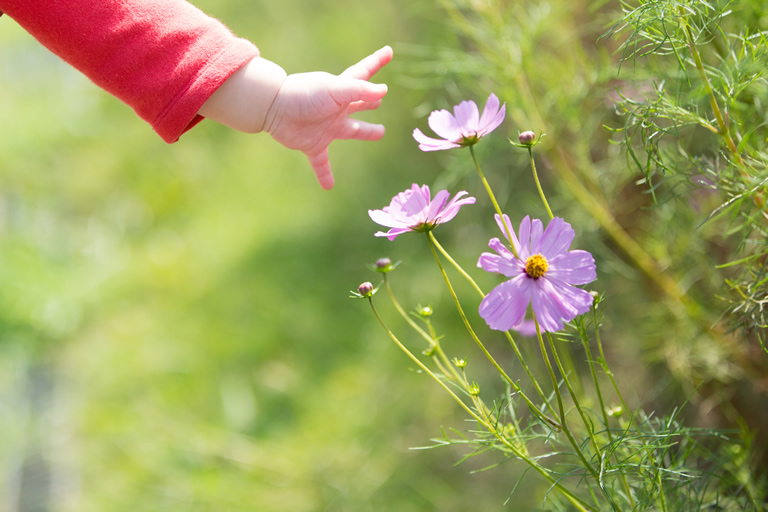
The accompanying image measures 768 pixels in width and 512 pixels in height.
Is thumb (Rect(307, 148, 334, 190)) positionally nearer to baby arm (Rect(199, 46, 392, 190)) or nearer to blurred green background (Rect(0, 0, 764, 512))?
baby arm (Rect(199, 46, 392, 190))

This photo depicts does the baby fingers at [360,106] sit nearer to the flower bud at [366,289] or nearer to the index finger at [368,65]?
the index finger at [368,65]

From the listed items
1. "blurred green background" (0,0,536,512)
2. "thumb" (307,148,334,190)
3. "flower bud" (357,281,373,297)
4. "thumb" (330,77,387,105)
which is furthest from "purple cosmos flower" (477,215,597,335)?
"blurred green background" (0,0,536,512)

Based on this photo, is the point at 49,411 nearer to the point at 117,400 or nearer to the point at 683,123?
the point at 117,400

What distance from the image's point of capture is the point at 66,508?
145 cm

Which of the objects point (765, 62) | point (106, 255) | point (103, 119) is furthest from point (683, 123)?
point (103, 119)

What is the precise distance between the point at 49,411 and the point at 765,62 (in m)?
1.64

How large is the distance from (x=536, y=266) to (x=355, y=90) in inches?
12.5

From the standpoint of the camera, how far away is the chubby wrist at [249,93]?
0.81m

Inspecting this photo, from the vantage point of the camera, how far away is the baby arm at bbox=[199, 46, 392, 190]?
763 millimetres

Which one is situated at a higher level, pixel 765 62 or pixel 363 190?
pixel 765 62

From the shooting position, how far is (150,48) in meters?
0.81

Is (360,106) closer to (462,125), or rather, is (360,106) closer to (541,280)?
(462,125)

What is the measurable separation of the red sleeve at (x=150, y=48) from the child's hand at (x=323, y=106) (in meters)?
0.07

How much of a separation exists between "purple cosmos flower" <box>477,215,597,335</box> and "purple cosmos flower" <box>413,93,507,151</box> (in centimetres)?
10
